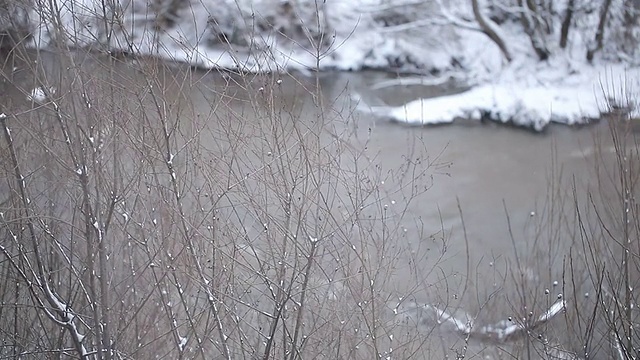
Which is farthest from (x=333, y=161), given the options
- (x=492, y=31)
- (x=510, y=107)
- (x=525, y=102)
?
(x=492, y=31)

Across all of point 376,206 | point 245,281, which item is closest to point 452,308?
point 376,206

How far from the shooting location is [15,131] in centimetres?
385

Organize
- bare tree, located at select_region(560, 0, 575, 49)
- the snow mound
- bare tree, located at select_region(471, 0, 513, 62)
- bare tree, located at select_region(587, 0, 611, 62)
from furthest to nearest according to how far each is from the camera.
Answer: bare tree, located at select_region(471, 0, 513, 62), bare tree, located at select_region(560, 0, 575, 49), bare tree, located at select_region(587, 0, 611, 62), the snow mound

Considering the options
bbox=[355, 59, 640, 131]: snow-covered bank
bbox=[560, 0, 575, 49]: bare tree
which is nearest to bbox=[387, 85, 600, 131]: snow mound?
bbox=[355, 59, 640, 131]: snow-covered bank

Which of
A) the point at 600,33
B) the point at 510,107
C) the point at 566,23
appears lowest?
the point at 510,107

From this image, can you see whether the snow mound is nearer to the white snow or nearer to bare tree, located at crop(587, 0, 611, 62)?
bare tree, located at crop(587, 0, 611, 62)

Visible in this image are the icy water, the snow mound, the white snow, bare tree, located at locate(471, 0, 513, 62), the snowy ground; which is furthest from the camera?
bare tree, located at locate(471, 0, 513, 62)

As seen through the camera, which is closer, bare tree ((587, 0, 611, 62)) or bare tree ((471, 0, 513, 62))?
bare tree ((587, 0, 611, 62))

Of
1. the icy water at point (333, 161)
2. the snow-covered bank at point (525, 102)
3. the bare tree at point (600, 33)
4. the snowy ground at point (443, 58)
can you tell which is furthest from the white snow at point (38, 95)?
the bare tree at point (600, 33)

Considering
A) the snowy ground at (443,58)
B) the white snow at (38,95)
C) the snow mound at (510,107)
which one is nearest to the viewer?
the white snow at (38,95)

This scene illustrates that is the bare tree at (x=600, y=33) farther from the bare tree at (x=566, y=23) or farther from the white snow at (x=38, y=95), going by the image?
the white snow at (x=38, y=95)

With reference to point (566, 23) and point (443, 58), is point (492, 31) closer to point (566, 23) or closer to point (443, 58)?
point (443, 58)

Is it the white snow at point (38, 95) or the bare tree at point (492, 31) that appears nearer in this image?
the white snow at point (38, 95)

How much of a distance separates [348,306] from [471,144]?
7180 mm
